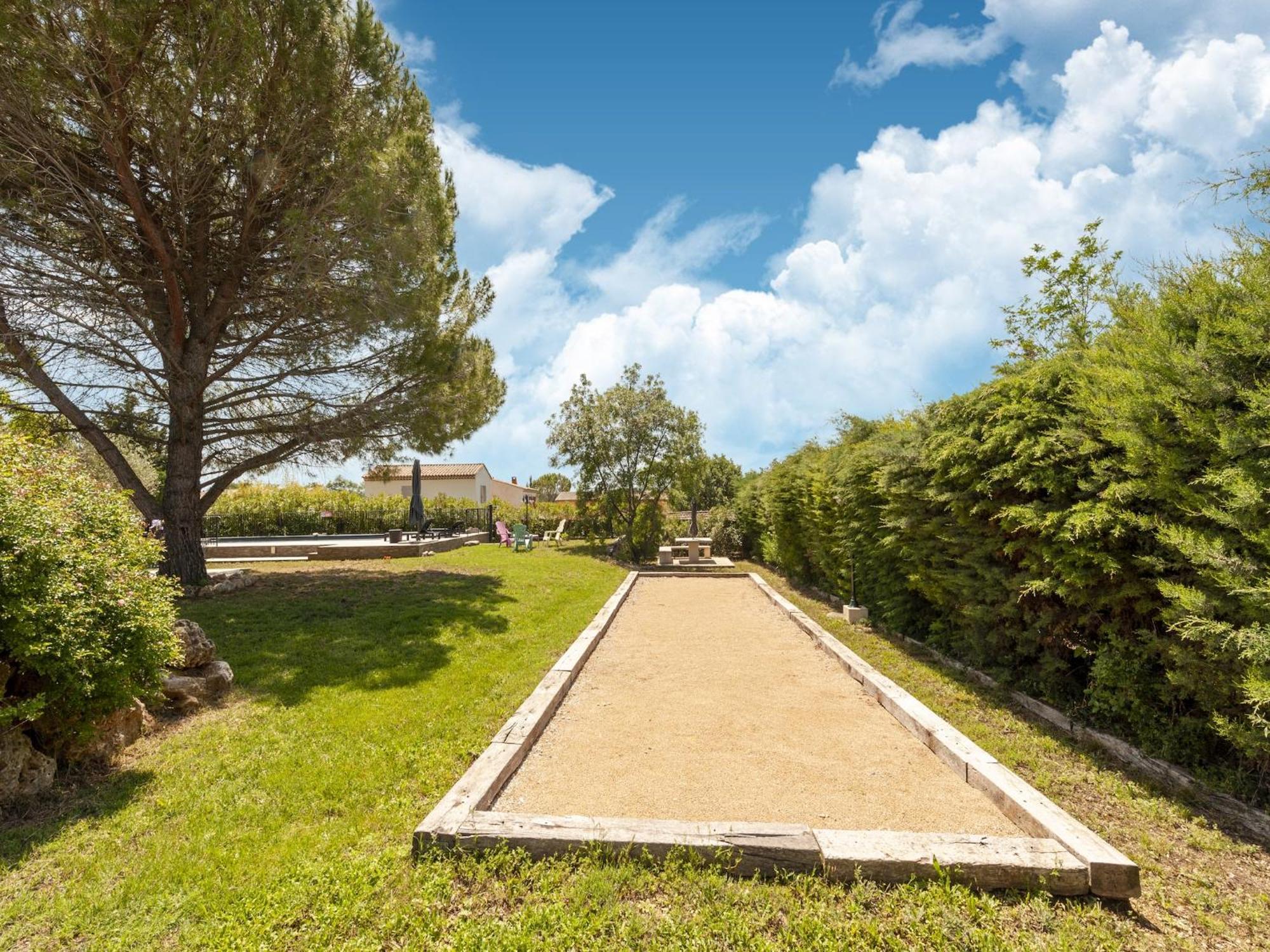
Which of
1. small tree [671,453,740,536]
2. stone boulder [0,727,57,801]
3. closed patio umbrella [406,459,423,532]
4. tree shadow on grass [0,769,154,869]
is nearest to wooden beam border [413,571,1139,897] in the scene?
tree shadow on grass [0,769,154,869]

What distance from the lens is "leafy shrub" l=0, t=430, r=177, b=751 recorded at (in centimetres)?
319

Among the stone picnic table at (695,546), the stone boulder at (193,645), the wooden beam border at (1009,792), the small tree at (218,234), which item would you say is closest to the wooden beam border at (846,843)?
the wooden beam border at (1009,792)

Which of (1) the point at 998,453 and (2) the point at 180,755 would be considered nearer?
(2) the point at 180,755

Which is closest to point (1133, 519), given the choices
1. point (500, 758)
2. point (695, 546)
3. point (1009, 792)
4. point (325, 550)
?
point (1009, 792)

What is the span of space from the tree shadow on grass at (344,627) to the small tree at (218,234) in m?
2.18

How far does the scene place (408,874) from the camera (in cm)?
267

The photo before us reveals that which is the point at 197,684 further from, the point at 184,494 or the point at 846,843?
the point at 184,494

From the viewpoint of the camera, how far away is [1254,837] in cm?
301

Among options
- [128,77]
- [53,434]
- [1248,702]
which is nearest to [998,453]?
[1248,702]

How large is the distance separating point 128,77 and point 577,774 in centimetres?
1082

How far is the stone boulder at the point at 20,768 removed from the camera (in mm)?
3260

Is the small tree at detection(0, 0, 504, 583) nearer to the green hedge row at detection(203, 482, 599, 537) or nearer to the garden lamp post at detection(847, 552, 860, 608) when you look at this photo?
the garden lamp post at detection(847, 552, 860, 608)

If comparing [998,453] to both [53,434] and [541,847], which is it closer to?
[541,847]

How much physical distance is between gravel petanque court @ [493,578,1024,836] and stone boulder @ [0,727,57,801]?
2.77 metres
